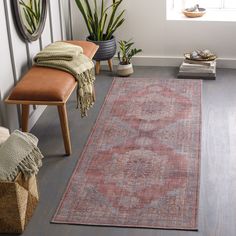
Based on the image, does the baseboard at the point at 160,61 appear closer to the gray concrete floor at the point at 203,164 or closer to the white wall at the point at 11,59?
the gray concrete floor at the point at 203,164

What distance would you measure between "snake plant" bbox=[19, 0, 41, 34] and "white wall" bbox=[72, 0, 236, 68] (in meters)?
1.06

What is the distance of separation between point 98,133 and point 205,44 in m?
1.81

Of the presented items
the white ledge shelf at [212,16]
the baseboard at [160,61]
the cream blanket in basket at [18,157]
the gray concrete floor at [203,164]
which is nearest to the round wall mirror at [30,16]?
the gray concrete floor at [203,164]

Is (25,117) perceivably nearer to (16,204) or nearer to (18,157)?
(18,157)

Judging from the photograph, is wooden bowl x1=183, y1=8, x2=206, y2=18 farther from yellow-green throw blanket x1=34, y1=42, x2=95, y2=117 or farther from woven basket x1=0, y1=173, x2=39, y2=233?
woven basket x1=0, y1=173, x2=39, y2=233

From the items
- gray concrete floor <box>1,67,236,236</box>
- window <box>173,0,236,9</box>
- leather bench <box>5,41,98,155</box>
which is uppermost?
window <box>173,0,236,9</box>

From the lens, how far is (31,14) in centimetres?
371

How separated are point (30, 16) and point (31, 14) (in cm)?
3

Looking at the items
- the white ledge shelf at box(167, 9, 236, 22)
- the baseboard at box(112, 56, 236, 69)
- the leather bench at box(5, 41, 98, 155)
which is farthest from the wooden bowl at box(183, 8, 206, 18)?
the leather bench at box(5, 41, 98, 155)

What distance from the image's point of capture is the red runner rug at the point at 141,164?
2.72 metres

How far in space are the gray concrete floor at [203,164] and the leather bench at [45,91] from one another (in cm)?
22

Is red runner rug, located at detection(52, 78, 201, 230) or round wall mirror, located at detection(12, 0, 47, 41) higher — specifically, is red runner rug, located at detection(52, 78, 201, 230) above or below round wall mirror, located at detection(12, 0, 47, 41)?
below

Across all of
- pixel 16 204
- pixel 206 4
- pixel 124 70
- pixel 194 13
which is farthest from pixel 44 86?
pixel 206 4

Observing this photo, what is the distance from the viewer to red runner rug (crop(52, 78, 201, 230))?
272 cm
